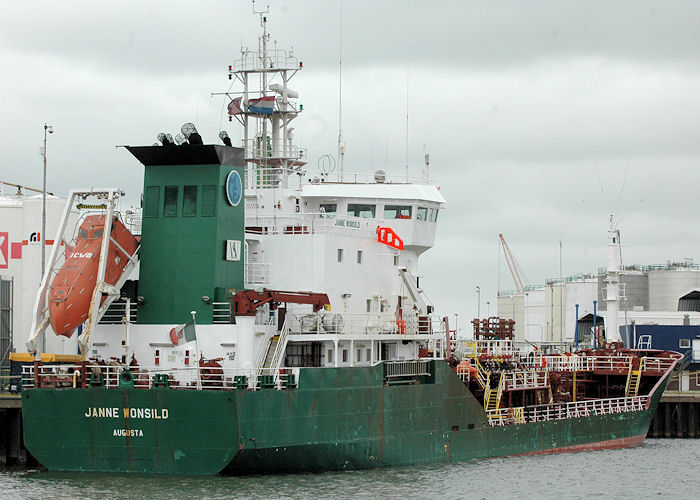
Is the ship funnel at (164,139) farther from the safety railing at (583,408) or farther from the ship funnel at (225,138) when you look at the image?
the safety railing at (583,408)

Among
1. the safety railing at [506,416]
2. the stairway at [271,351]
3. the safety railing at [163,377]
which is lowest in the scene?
the safety railing at [506,416]

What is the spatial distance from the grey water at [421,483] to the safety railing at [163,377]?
6.78ft

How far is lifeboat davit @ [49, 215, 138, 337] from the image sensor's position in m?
26.5

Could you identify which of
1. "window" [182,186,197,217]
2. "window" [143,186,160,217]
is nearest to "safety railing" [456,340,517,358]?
"window" [182,186,197,217]

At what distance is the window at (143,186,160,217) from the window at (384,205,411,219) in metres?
8.00

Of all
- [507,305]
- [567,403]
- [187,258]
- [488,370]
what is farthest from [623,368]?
[507,305]

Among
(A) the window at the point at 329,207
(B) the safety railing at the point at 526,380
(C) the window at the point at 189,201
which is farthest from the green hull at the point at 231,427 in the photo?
(A) the window at the point at 329,207

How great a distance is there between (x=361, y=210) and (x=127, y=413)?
431 inches

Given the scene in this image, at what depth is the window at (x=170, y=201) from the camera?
92.7 feet

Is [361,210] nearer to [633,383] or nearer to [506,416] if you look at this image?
[506,416]

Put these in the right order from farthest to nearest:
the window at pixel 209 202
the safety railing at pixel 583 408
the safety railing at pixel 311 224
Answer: the safety railing at pixel 583 408
the safety railing at pixel 311 224
the window at pixel 209 202

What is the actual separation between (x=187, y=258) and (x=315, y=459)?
5.76 m

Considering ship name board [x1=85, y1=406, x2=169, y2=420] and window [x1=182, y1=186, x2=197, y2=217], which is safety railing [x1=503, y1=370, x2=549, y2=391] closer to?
window [x1=182, y1=186, x2=197, y2=217]

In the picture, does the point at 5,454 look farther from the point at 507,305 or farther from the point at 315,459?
the point at 507,305
